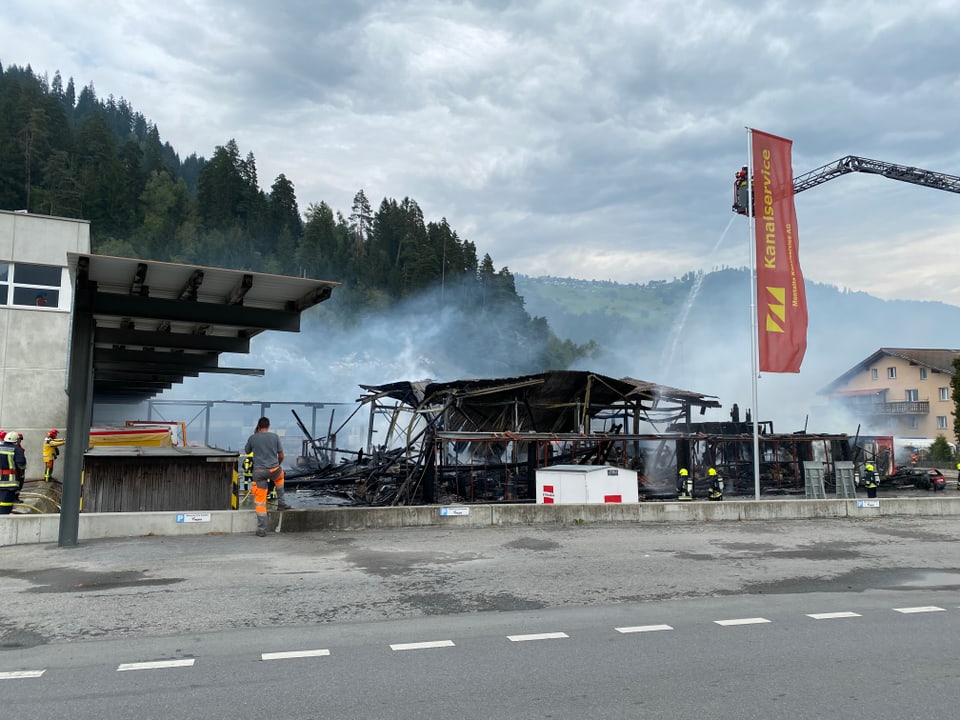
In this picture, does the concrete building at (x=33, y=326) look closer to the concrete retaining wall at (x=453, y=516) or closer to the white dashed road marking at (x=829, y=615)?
the concrete retaining wall at (x=453, y=516)

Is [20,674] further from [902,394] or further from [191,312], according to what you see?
[902,394]

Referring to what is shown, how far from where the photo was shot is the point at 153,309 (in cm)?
1102

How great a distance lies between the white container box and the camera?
15625mm

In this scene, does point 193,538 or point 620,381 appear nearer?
point 193,538

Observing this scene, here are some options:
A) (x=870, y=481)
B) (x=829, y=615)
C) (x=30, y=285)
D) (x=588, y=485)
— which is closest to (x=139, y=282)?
(x=829, y=615)

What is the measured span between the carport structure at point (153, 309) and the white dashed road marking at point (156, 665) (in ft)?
18.5

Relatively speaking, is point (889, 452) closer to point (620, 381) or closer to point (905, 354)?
point (620, 381)

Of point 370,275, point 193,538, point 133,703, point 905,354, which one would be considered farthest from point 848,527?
point 370,275

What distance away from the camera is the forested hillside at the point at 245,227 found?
89.1 m

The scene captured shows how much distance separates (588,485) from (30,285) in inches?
630

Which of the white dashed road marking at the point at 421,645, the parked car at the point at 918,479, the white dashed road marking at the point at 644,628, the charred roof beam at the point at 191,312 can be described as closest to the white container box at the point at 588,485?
the charred roof beam at the point at 191,312

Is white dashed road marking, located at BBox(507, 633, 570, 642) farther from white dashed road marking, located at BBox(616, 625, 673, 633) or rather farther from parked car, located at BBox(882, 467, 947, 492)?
parked car, located at BBox(882, 467, 947, 492)

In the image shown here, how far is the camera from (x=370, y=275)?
10619 centimetres

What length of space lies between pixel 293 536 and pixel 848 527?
32.2 feet
